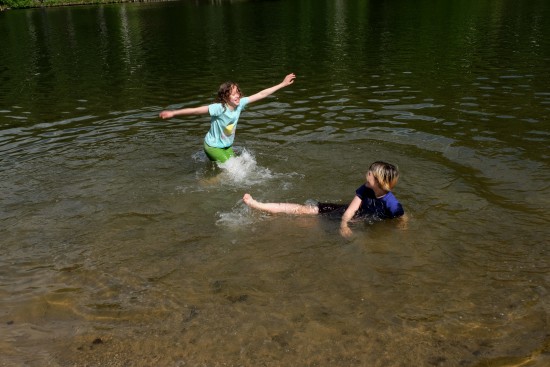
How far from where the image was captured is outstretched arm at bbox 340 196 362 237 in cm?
777

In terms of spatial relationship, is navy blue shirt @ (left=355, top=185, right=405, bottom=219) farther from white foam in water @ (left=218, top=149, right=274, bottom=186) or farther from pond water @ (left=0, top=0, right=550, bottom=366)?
white foam in water @ (left=218, top=149, right=274, bottom=186)

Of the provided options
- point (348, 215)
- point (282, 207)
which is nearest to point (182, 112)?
point (282, 207)

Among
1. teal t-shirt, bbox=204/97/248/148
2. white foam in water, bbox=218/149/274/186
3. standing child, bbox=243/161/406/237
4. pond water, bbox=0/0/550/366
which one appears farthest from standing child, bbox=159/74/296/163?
standing child, bbox=243/161/406/237

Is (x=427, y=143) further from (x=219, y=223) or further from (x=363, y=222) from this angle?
(x=219, y=223)

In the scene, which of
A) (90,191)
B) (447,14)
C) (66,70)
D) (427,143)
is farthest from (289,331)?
(447,14)

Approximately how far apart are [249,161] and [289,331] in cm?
602

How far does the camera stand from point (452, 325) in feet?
18.2

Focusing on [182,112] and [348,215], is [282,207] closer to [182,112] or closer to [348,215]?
[348,215]

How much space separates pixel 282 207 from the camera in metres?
8.46

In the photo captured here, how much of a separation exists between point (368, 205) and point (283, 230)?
4.83ft

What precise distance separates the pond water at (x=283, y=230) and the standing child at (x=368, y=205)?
0.76 feet

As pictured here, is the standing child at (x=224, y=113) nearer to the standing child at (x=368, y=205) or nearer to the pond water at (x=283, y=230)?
the pond water at (x=283, y=230)

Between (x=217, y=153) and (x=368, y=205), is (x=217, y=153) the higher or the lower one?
the higher one

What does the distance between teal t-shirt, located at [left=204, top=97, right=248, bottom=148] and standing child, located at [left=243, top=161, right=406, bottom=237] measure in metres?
2.48
